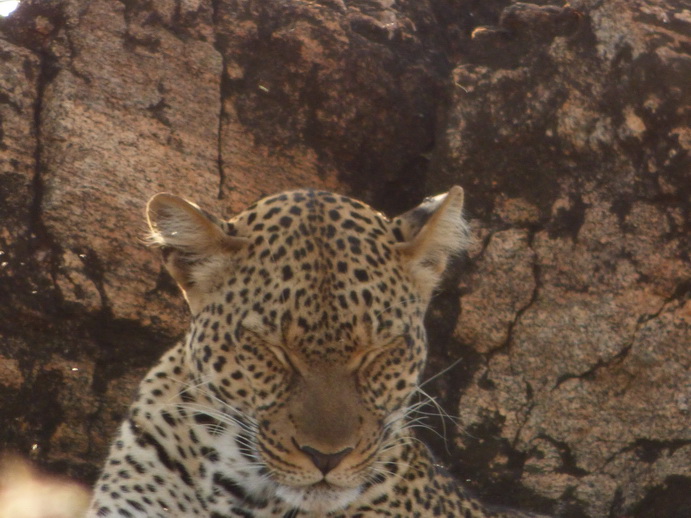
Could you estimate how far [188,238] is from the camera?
5.39 metres

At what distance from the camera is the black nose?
16.2 feet

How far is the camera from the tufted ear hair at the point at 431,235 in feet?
18.4

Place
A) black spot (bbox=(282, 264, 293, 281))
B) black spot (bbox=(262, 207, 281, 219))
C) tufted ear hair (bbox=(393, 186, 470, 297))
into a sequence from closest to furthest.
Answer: black spot (bbox=(282, 264, 293, 281)), black spot (bbox=(262, 207, 281, 219)), tufted ear hair (bbox=(393, 186, 470, 297))

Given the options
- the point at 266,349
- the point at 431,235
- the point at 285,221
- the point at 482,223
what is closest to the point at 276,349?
the point at 266,349

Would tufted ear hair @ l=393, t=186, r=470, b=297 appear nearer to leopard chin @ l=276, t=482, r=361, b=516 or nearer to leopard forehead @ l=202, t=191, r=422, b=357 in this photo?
leopard forehead @ l=202, t=191, r=422, b=357

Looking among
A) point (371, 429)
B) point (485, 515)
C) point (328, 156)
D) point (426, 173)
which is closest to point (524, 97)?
point (426, 173)

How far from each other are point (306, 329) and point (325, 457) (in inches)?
23.4

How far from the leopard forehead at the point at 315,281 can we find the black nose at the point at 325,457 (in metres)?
0.44

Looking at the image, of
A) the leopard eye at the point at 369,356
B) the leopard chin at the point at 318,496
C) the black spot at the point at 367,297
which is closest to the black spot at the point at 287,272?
the black spot at the point at 367,297

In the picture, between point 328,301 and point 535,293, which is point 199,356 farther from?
point 535,293

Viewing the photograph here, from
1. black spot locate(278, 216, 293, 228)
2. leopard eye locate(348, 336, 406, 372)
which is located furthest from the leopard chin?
black spot locate(278, 216, 293, 228)

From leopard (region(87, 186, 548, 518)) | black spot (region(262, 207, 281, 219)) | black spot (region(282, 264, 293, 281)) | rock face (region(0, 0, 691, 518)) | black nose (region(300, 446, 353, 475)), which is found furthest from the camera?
rock face (region(0, 0, 691, 518))

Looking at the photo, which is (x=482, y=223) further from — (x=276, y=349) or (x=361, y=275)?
(x=276, y=349)

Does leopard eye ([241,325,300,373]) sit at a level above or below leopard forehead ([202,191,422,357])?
below
